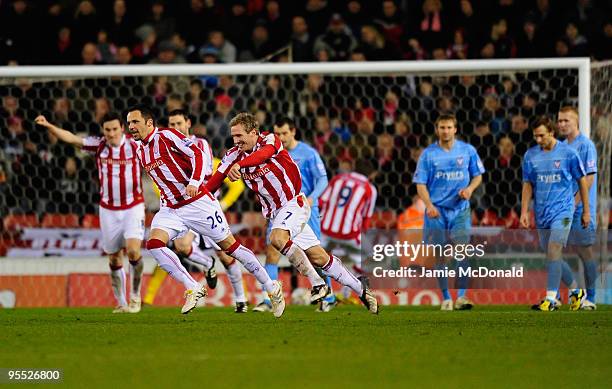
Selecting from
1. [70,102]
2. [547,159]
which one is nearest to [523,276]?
[547,159]

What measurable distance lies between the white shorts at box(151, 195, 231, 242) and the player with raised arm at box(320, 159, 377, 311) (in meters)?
4.11

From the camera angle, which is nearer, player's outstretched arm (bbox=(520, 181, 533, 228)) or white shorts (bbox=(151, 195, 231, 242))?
white shorts (bbox=(151, 195, 231, 242))

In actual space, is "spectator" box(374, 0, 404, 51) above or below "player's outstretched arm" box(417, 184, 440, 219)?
above

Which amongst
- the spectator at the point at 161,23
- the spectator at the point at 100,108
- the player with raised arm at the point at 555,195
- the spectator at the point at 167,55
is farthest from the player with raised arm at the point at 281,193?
the spectator at the point at 161,23

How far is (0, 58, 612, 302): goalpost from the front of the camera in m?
15.1

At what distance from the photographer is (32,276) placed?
14297 millimetres

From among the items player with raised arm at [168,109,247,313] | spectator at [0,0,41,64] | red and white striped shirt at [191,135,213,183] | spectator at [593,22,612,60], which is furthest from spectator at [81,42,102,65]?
spectator at [593,22,612,60]

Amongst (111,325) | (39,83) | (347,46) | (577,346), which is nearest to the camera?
(577,346)

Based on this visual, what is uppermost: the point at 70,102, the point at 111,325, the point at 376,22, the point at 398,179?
the point at 376,22

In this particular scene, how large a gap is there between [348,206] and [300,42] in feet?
11.3

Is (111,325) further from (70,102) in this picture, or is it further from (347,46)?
(347,46)

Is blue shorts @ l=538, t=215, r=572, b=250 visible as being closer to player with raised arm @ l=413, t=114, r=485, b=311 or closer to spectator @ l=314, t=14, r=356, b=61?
player with raised arm @ l=413, t=114, r=485, b=311

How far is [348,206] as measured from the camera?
1474cm

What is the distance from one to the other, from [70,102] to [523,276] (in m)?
6.47
